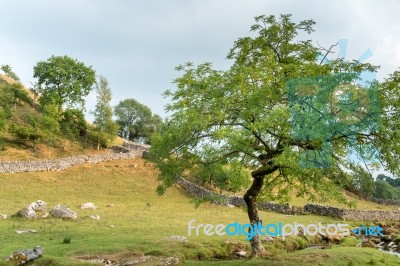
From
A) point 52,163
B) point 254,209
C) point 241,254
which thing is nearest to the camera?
point 254,209

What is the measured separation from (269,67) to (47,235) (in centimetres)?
1672

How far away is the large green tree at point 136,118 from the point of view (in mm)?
106125

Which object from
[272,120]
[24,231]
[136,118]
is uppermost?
[136,118]

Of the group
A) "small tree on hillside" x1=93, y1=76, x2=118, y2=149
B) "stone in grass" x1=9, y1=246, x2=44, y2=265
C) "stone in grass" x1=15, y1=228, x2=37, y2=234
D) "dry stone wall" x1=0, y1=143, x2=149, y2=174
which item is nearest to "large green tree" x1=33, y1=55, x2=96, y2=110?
"small tree on hillside" x1=93, y1=76, x2=118, y2=149

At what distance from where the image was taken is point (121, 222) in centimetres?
3005

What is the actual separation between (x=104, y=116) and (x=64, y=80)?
434 inches

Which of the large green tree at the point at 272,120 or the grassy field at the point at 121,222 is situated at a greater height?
the large green tree at the point at 272,120

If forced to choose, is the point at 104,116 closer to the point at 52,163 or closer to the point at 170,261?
the point at 52,163

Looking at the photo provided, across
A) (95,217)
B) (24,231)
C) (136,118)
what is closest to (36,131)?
(95,217)

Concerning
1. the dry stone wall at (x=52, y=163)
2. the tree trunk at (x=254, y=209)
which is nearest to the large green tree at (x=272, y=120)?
the tree trunk at (x=254, y=209)

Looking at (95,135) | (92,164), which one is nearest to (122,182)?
(92,164)

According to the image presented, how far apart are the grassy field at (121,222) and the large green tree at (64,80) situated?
23708 millimetres

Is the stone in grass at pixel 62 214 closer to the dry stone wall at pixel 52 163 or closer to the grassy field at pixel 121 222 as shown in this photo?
the grassy field at pixel 121 222

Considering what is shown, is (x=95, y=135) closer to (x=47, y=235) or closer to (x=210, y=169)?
(x=47, y=235)
